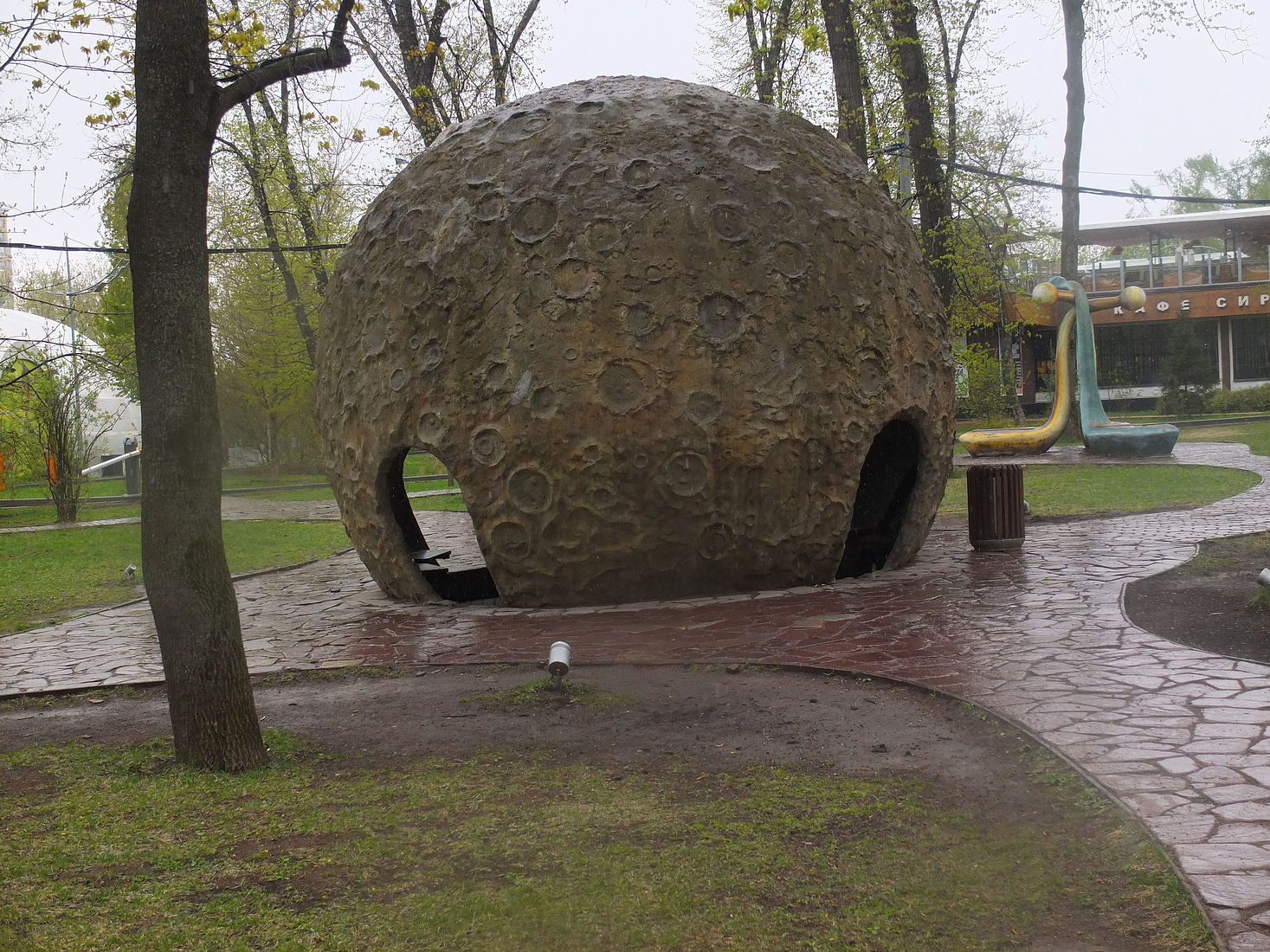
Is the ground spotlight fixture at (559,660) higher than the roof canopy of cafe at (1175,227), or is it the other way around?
the roof canopy of cafe at (1175,227)

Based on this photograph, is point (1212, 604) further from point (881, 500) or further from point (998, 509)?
point (881, 500)

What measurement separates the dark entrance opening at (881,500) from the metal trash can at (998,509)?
2.10 ft

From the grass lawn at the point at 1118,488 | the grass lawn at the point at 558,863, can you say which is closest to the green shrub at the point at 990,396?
the grass lawn at the point at 1118,488

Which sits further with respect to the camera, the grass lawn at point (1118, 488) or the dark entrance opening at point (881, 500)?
the grass lawn at point (1118, 488)

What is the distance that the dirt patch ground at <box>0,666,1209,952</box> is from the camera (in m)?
4.70

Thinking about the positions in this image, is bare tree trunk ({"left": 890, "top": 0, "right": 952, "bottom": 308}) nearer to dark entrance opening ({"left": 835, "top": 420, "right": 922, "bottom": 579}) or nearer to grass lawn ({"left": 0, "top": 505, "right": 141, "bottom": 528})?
dark entrance opening ({"left": 835, "top": 420, "right": 922, "bottom": 579})

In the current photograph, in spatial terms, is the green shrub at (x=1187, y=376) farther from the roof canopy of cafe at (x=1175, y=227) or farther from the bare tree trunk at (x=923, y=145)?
the bare tree trunk at (x=923, y=145)

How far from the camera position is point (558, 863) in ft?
12.2

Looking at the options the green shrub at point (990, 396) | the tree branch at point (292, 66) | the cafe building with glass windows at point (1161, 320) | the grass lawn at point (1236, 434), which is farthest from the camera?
the cafe building with glass windows at point (1161, 320)

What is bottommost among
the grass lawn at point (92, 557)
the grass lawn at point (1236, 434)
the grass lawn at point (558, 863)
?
the grass lawn at point (558, 863)

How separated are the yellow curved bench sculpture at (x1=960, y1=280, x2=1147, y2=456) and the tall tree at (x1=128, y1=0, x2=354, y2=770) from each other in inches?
779

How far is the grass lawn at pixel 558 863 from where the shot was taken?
321 centimetres

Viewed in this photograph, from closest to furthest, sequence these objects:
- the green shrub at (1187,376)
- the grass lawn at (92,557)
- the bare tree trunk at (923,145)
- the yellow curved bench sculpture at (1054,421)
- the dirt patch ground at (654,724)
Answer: the dirt patch ground at (654,724) → the grass lawn at (92,557) → the bare tree trunk at (923,145) → the yellow curved bench sculpture at (1054,421) → the green shrub at (1187,376)

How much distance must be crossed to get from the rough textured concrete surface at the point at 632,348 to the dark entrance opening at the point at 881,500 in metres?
1.20
